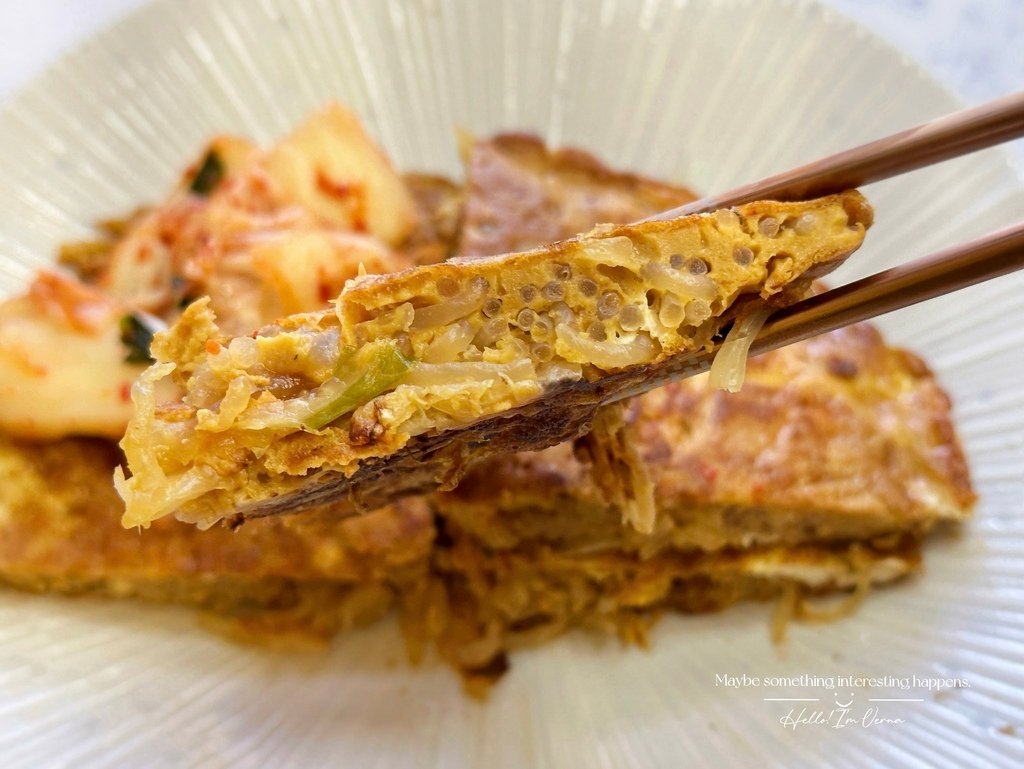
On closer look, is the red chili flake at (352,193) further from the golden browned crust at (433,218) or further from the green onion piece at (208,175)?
the green onion piece at (208,175)

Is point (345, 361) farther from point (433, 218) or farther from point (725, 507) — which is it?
point (433, 218)

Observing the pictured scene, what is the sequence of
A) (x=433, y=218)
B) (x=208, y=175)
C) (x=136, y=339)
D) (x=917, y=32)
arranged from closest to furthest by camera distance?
(x=136, y=339)
(x=208, y=175)
(x=433, y=218)
(x=917, y=32)

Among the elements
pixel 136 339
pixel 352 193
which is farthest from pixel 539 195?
pixel 136 339

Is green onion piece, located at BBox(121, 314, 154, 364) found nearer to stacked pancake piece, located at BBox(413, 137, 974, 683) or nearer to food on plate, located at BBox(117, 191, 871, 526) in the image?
stacked pancake piece, located at BBox(413, 137, 974, 683)

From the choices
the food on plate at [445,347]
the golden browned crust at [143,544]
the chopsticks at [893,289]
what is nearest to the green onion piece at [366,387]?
the food on plate at [445,347]

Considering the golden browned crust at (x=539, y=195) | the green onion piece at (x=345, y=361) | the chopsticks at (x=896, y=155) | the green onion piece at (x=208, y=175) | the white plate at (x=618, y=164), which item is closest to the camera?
the chopsticks at (x=896, y=155)

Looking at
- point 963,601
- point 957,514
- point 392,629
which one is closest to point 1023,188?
point 957,514

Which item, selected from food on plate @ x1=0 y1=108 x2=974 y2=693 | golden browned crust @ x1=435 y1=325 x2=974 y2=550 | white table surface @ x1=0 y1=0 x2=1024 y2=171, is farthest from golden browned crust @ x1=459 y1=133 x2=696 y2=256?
white table surface @ x1=0 y1=0 x2=1024 y2=171
